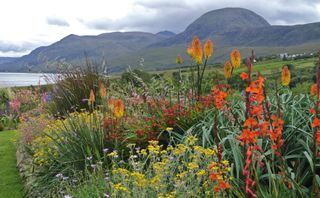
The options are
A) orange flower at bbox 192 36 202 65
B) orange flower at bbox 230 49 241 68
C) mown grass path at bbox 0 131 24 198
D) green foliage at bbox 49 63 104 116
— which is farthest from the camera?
green foliage at bbox 49 63 104 116

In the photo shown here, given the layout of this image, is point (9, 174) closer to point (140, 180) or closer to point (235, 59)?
point (140, 180)

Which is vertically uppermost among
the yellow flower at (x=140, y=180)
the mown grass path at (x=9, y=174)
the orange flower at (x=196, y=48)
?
the orange flower at (x=196, y=48)

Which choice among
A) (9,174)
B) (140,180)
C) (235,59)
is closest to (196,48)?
(235,59)

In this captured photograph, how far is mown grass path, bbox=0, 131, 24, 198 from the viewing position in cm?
597

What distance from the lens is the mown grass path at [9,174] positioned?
5.97 m

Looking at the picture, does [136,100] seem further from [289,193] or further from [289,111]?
[289,193]

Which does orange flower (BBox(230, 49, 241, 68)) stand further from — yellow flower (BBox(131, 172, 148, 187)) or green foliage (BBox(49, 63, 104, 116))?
green foliage (BBox(49, 63, 104, 116))

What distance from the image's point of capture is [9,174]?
699 cm

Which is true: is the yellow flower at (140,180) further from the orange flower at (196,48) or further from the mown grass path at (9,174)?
the mown grass path at (9,174)

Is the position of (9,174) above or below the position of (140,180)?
below

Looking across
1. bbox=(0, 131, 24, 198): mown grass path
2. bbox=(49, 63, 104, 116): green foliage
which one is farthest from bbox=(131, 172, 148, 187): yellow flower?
bbox=(49, 63, 104, 116): green foliage

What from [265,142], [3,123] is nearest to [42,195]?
[265,142]

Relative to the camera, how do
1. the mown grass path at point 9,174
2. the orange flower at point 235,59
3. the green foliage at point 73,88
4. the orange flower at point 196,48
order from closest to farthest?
the orange flower at point 235,59 < the orange flower at point 196,48 < the mown grass path at point 9,174 < the green foliage at point 73,88

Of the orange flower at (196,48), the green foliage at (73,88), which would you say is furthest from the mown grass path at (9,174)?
the orange flower at (196,48)
